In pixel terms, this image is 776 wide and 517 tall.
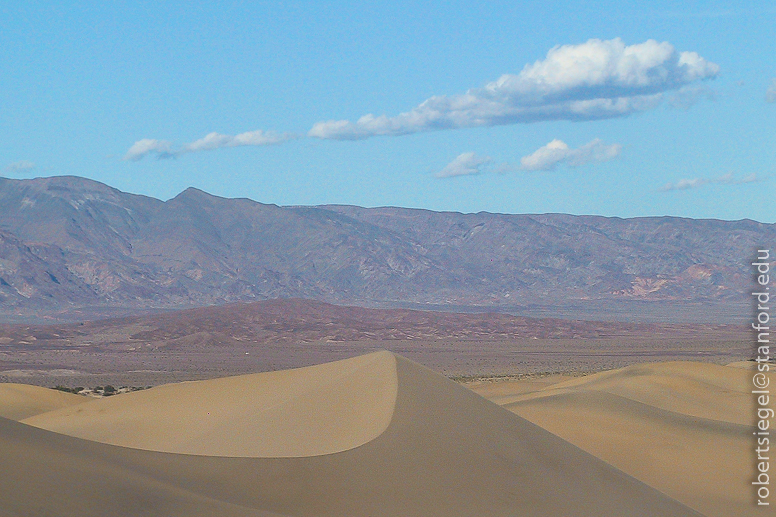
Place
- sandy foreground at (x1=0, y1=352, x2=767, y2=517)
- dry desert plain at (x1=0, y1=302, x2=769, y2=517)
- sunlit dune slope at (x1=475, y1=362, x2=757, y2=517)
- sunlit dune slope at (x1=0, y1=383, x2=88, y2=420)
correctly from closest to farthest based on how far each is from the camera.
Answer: sandy foreground at (x1=0, y1=352, x2=767, y2=517) < dry desert plain at (x1=0, y1=302, x2=769, y2=517) < sunlit dune slope at (x1=475, y1=362, x2=757, y2=517) < sunlit dune slope at (x1=0, y1=383, x2=88, y2=420)

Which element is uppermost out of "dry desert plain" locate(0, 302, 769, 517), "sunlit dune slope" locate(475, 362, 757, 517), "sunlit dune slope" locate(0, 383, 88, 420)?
"dry desert plain" locate(0, 302, 769, 517)

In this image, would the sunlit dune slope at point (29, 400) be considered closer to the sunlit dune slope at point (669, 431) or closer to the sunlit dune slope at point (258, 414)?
the sunlit dune slope at point (258, 414)

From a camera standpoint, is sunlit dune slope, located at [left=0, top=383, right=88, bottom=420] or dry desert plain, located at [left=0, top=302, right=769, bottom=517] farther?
sunlit dune slope, located at [left=0, top=383, right=88, bottom=420]

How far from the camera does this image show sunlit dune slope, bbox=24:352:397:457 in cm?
1656

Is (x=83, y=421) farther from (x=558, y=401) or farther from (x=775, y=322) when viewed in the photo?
(x=775, y=322)

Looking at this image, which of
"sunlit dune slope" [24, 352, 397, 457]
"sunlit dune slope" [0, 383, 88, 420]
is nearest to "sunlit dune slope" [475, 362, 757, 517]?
"sunlit dune slope" [24, 352, 397, 457]

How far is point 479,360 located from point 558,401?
49188 mm

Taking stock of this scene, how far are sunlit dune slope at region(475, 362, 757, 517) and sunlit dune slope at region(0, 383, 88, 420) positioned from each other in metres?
17.5

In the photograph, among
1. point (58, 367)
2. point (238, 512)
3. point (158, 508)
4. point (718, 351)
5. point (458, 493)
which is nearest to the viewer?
point (158, 508)

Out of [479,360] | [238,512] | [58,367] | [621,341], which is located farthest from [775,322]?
[238,512]

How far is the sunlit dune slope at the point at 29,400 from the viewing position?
35656 mm

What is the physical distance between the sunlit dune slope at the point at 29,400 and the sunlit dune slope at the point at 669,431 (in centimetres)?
1746

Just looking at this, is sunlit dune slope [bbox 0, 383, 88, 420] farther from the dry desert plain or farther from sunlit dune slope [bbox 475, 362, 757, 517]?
sunlit dune slope [bbox 475, 362, 757, 517]

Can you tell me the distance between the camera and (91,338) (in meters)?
108
